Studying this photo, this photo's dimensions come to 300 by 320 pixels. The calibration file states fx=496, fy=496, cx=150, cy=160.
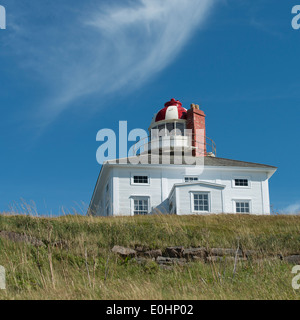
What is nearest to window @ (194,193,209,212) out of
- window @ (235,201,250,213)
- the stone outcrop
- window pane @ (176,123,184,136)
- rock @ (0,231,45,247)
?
window @ (235,201,250,213)

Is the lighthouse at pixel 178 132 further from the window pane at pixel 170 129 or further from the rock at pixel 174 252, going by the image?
the rock at pixel 174 252

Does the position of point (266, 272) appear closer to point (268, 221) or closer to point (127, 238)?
point (127, 238)

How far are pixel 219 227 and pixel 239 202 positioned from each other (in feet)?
45.5

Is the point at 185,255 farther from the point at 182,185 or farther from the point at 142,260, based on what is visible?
the point at 182,185

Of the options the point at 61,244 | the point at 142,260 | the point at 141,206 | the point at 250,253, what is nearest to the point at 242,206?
the point at 141,206

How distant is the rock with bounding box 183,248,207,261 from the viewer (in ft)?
44.2

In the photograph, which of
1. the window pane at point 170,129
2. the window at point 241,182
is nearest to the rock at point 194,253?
the window at point 241,182

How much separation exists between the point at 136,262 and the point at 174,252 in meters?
1.38

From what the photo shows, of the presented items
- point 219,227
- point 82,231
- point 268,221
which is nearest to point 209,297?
point 82,231

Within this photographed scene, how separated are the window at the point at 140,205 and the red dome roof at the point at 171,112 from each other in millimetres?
8838

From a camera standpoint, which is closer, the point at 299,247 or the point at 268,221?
the point at 299,247

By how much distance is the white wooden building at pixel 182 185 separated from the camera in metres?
29.0

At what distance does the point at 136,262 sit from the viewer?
42.4 feet
